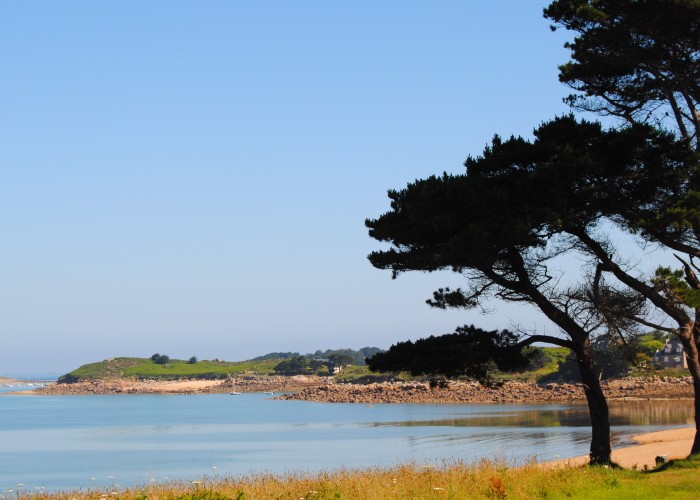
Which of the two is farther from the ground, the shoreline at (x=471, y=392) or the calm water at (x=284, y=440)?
the shoreline at (x=471, y=392)

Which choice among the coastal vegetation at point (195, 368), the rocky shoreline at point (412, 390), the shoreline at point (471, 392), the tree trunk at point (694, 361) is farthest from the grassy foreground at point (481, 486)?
the coastal vegetation at point (195, 368)

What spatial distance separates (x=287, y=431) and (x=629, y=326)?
42600 mm

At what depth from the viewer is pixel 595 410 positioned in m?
22.1

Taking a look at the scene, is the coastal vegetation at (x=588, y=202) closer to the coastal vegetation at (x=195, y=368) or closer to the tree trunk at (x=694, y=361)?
the tree trunk at (x=694, y=361)

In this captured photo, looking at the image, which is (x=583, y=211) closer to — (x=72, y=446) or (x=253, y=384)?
(x=72, y=446)

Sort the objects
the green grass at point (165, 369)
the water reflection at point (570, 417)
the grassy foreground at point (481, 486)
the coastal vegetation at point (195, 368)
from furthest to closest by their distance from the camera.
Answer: the green grass at point (165, 369)
the coastal vegetation at point (195, 368)
the water reflection at point (570, 417)
the grassy foreground at point (481, 486)

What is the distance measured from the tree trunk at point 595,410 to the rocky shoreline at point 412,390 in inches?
739

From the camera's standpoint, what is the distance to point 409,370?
22.4 meters

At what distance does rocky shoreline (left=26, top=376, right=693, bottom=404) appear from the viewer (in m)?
80.4

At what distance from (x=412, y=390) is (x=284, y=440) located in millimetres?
51166

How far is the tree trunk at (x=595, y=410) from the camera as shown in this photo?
21.8 metres

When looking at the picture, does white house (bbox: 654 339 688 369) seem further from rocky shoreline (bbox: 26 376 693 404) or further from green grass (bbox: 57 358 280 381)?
green grass (bbox: 57 358 280 381)

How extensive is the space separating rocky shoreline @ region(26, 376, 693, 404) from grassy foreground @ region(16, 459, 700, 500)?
22.1 meters

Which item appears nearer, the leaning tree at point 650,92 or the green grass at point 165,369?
the leaning tree at point 650,92
